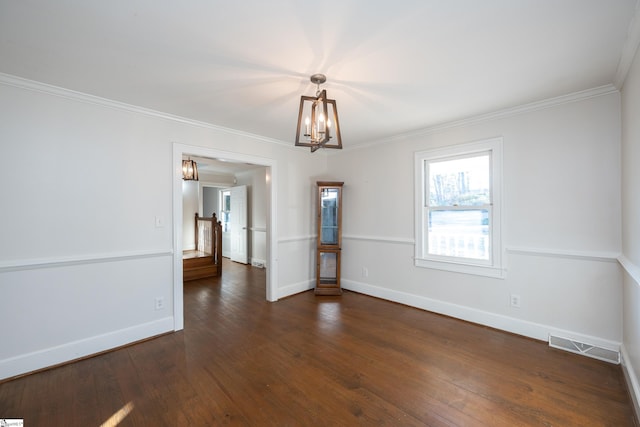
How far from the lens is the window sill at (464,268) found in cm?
303

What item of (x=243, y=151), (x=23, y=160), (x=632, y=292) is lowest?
(x=632, y=292)

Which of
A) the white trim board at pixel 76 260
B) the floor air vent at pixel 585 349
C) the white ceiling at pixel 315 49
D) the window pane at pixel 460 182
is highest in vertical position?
the white ceiling at pixel 315 49

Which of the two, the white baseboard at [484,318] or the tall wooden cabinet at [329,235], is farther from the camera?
the tall wooden cabinet at [329,235]

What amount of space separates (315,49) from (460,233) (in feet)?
9.04

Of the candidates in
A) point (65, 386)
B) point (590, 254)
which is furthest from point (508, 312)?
point (65, 386)

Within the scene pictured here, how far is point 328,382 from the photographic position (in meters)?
2.10

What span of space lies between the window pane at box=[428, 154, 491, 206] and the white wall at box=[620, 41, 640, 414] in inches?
43.5

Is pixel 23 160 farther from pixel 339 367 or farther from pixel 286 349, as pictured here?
pixel 339 367

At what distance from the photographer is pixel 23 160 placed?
2236 mm

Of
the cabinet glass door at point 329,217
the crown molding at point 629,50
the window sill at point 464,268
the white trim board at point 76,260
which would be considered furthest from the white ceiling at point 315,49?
the cabinet glass door at point 329,217

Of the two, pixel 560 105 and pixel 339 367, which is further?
pixel 560 105

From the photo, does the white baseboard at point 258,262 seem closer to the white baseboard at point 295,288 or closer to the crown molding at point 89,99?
the white baseboard at point 295,288

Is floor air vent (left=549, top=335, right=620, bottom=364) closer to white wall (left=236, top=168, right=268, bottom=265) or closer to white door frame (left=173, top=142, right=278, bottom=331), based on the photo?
white door frame (left=173, top=142, right=278, bottom=331)

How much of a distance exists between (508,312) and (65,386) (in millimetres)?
4142
